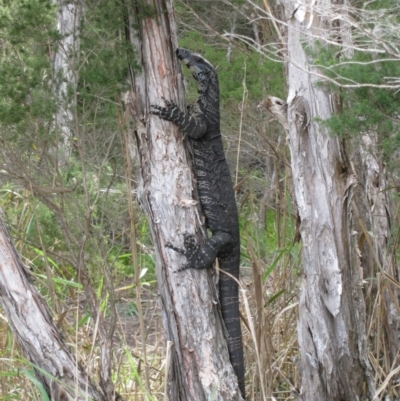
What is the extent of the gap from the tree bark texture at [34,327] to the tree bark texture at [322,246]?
5.00ft

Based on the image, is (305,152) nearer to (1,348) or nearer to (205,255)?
(205,255)

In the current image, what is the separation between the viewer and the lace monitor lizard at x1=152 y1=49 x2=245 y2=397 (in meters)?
3.98

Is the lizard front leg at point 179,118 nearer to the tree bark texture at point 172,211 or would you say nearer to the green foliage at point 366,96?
the tree bark texture at point 172,211

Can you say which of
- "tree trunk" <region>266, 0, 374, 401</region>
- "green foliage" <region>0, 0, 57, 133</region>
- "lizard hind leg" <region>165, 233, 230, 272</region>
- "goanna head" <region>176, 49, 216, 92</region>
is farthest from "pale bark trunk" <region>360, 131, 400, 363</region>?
"green foliage" <region>0, 0, 57, 133</region>

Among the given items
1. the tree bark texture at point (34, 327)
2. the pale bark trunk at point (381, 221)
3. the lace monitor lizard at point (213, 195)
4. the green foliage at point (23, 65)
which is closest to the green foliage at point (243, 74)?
the lace monitor lizard at point (213, 195)

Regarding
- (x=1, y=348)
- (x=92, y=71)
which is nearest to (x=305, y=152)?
(x=92, y=71)

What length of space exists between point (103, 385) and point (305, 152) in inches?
71.3

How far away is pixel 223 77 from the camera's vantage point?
5.50 metres

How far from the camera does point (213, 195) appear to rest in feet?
14.2

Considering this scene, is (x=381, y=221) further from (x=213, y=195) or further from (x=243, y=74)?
(x=243, y=74)

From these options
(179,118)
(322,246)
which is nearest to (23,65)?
(179,118)

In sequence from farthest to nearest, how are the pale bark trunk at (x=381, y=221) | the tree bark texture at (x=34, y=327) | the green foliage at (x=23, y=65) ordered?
1. the pale bark trunk at (x=381, y=221)
2. the green foliage at (x=23, y=65)
3. the tree bark texture at (x=34, y=327)

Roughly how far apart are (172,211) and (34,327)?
1017 mm

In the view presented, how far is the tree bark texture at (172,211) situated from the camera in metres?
3.88
